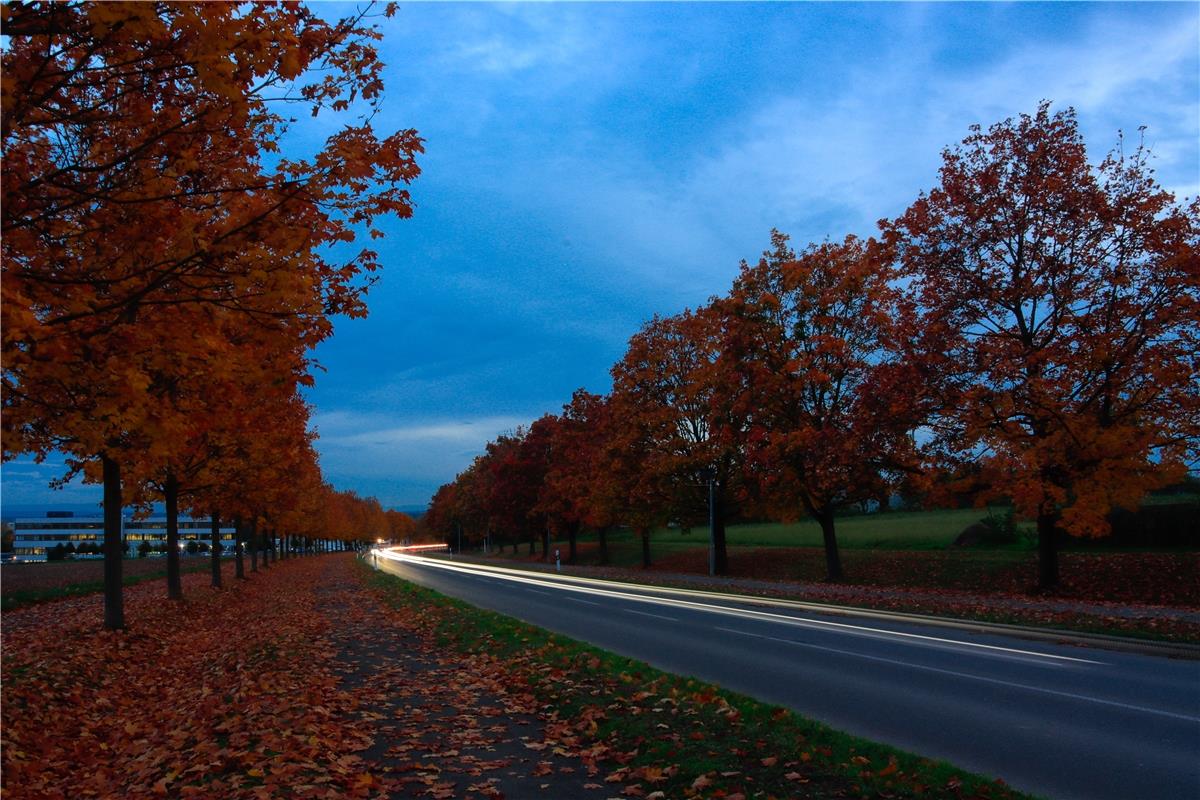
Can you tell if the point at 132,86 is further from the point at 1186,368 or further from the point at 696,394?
the point at 696,394

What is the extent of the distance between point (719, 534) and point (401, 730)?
3408 cm

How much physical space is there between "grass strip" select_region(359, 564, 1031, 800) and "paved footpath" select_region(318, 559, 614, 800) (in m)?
0.27

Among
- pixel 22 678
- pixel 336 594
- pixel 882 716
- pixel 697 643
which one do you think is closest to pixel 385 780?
pixel 882 716

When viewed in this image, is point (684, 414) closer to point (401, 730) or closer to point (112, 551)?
point (112, 551)

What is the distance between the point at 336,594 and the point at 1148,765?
26327mm

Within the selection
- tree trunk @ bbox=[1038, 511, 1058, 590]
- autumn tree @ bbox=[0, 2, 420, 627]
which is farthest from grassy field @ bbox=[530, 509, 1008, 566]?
autumn tree @ bbox=[0, 2, 420, 627]

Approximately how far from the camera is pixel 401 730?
804cm

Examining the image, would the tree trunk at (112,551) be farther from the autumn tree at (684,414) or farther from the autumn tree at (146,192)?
the autumn tree at (684,414)

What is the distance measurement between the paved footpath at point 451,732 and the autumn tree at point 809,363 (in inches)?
720

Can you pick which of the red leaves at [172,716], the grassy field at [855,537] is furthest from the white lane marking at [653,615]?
the grassy field at [855,537]

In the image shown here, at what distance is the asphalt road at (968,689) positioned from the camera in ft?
22.5

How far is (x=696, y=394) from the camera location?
1538 inches

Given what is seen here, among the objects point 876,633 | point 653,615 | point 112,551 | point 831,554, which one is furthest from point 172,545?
point 831,554

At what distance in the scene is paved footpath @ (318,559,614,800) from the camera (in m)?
6.25
